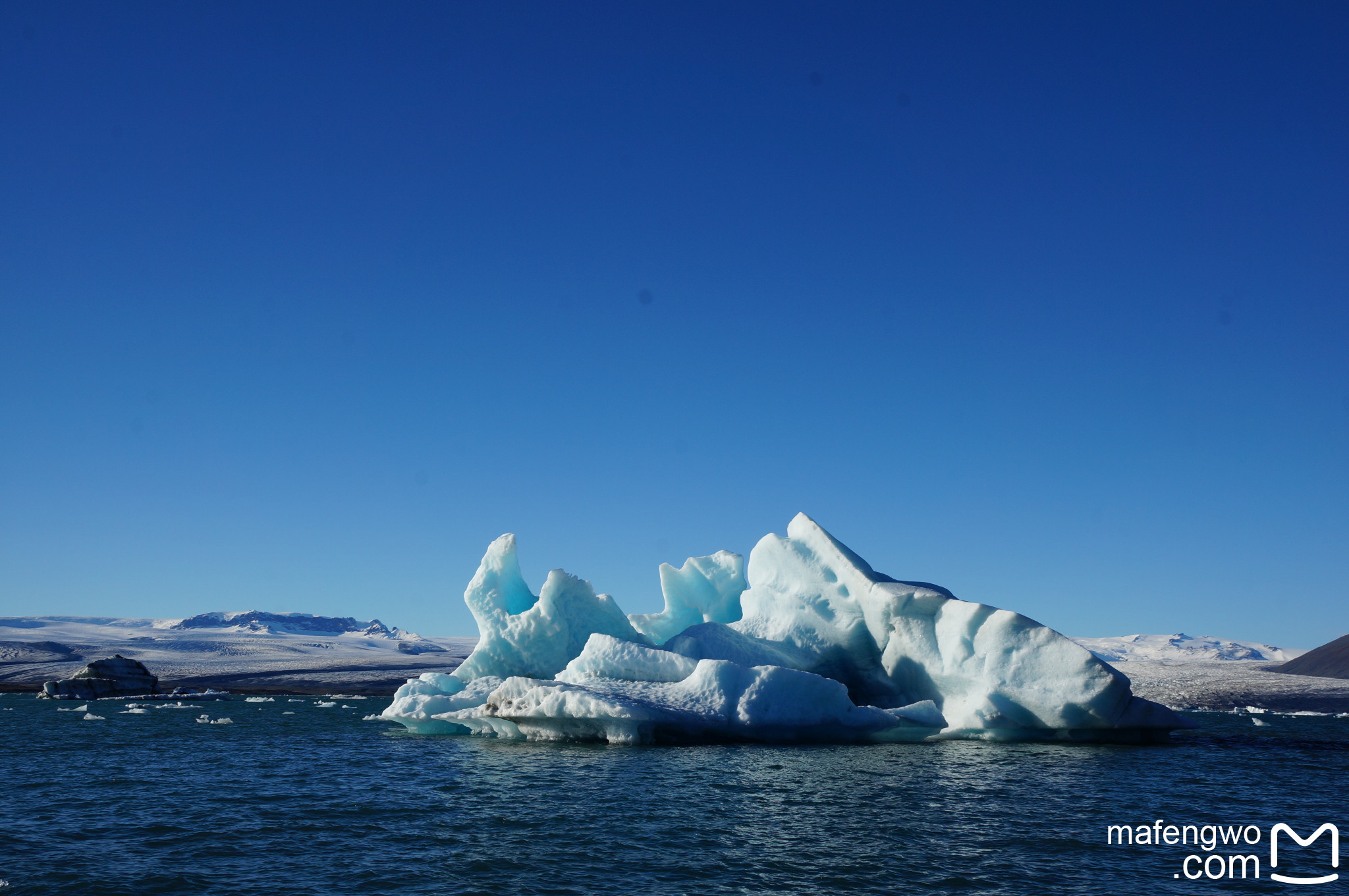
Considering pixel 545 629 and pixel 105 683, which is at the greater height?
pixel 545 629

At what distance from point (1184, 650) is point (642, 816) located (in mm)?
166405

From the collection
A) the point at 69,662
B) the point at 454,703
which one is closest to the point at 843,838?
the point at 454,703

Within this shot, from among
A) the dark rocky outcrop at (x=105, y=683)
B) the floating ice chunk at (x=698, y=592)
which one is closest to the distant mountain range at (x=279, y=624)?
the dark rocky outcrop at (x=105, y=683)

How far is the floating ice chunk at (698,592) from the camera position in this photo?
28.9m

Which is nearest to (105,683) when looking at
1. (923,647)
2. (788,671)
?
(788,671)

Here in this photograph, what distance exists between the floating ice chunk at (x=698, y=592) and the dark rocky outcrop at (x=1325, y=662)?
2276 inches

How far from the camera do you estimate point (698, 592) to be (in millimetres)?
29078

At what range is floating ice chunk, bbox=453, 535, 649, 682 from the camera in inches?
973

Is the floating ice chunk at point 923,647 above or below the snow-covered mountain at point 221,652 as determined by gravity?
above

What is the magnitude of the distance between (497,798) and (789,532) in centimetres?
1447

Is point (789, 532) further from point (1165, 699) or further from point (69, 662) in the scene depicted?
point (69, 662)

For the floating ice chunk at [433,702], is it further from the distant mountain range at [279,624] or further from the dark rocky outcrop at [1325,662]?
the distant mountain range at [279,624]

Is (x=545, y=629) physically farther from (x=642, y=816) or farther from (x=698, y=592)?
(x=642, y=816)

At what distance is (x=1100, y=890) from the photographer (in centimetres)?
873
